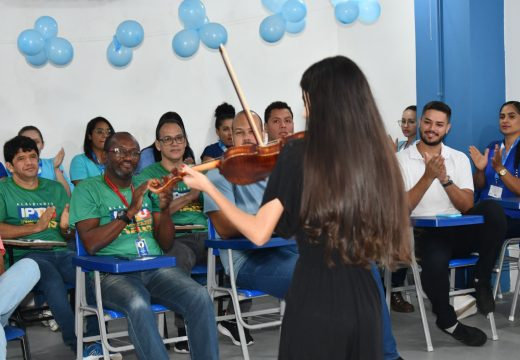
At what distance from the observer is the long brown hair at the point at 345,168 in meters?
1.85

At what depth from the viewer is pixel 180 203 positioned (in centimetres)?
439

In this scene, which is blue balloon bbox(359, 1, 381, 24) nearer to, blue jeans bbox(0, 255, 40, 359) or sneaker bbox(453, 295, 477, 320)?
sneaker bbox(453, 295, 477, 320)

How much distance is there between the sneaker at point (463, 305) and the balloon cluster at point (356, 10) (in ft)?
9.35

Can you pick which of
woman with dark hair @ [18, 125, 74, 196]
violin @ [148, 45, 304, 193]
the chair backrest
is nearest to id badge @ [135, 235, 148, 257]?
the chair backrest

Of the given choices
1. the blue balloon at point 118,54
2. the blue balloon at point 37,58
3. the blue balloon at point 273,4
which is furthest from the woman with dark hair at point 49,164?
the blue balloon at point 273,4

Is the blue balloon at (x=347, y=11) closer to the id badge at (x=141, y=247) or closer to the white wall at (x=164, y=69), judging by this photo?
the white wall at (x=164, y=69)

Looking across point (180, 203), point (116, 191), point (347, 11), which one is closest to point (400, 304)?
point (180, 203)

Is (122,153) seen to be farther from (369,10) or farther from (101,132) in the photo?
(369,10)

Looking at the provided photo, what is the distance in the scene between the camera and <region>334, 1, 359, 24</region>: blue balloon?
6.63 meters

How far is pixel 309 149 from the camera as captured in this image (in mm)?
1871

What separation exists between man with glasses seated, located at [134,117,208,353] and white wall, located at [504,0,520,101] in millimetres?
2724

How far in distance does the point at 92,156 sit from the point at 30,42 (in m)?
1.12

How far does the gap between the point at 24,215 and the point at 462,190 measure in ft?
8.62

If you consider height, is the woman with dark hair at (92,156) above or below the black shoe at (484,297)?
above
